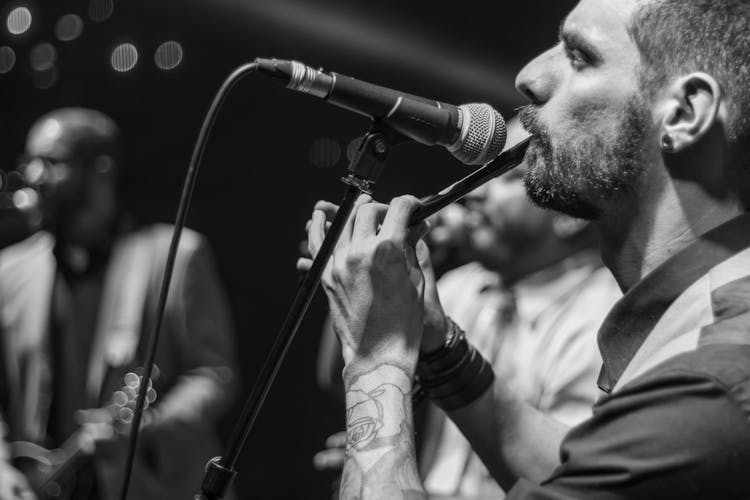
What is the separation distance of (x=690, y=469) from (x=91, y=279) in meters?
2.39

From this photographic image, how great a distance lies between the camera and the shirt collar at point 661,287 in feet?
4.53

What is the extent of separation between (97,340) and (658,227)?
1995mm

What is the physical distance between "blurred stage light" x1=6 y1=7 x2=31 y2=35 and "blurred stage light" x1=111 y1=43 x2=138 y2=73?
374mm

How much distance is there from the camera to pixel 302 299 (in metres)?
1.46

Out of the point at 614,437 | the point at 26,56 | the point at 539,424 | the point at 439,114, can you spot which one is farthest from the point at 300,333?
the point at 614,437

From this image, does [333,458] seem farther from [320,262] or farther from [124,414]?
A: [320,262]

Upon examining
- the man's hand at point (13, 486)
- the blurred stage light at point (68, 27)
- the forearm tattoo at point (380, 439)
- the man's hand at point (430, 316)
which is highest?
the blurred stage light at point (68, 27)

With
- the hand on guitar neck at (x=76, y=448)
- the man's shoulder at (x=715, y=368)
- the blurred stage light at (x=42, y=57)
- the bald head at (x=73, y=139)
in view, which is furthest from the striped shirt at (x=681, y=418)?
the blurred stage light at (x=42, y=57)

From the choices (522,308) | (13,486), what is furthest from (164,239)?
(522,308)

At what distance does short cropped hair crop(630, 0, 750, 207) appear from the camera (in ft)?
4.72

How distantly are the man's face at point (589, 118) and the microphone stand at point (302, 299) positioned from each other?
0.78 ft

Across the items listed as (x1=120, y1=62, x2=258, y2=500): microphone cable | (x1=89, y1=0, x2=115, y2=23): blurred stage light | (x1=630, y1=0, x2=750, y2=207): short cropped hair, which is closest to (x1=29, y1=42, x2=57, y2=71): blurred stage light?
(x1=89, y1=0, x2=115, y2=23): blurred stage light

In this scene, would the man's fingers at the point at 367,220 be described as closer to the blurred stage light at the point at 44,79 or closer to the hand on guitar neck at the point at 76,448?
the hand on guitar neck at the point at 76,448

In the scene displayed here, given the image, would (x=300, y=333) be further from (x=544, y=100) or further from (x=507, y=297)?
(x=544, y=100)
